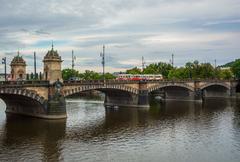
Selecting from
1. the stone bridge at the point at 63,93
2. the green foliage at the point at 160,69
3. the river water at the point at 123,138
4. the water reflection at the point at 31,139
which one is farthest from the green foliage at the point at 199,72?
the water reflection at the point at 31,139

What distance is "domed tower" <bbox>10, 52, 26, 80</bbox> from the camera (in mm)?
71250

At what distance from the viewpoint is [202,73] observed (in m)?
143

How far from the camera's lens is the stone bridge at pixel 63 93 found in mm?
61594

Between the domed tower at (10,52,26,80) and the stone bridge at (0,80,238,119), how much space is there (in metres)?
5.34

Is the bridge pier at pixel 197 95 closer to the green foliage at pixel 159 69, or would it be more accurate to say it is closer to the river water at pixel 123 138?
the river water at pixel 123 138

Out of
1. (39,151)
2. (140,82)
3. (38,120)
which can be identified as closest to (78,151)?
(39,151)

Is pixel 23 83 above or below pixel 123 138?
above

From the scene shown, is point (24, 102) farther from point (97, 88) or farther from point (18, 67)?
point (97, 88)

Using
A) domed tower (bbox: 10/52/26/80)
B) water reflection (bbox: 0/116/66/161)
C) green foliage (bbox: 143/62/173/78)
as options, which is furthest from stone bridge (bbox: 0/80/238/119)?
green foliage (bbox: 143/62/173/78)

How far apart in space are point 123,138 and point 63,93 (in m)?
20.9

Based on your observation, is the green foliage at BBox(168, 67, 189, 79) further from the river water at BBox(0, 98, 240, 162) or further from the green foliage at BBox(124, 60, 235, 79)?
the river water at BBox(0, 98, 240, 162)

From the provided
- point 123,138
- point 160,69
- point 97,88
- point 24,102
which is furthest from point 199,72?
point 123,138

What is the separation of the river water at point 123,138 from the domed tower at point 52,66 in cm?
814

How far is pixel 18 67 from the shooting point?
236 feet
